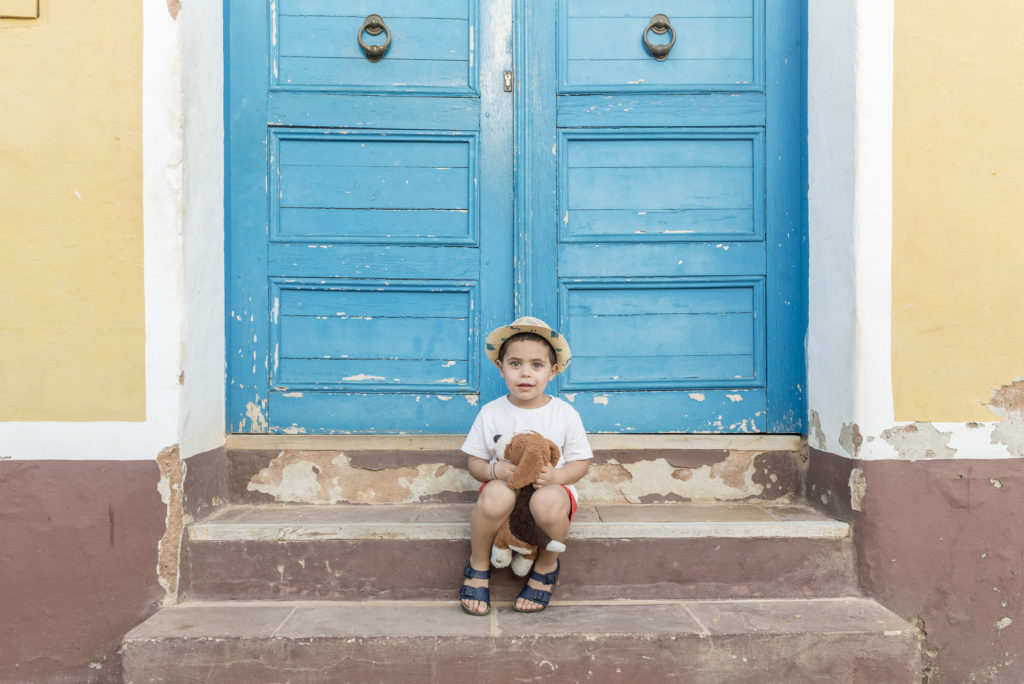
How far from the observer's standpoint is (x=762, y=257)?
286cm

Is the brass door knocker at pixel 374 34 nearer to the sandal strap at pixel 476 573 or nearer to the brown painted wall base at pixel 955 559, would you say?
the sandal strap at pixel 476 573

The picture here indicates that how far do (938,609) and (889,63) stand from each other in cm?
198

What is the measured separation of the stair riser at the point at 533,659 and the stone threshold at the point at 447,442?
0.84 metres

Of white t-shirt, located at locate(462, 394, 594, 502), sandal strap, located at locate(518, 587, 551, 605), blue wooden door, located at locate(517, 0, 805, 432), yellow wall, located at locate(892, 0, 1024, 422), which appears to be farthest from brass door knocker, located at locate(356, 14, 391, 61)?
sandal strap, located at locate(518, 587, 551, 605)

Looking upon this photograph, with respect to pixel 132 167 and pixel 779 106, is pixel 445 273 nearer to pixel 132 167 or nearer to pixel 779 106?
pixel 132 167

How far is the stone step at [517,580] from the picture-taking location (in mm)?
2393

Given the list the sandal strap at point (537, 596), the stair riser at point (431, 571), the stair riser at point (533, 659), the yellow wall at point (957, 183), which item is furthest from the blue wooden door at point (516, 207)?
the stair riser at point (533, 659)

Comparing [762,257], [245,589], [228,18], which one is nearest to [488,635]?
[245,589]

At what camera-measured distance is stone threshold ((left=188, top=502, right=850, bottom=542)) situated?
2.40m

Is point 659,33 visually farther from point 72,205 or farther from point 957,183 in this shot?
Result: point 72,205

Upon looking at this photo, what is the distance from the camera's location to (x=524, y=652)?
2.09m

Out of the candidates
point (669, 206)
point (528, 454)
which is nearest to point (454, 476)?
point (528, 454)

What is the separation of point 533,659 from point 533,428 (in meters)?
0.75

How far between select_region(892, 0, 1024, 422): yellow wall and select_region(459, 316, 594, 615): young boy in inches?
48.9
